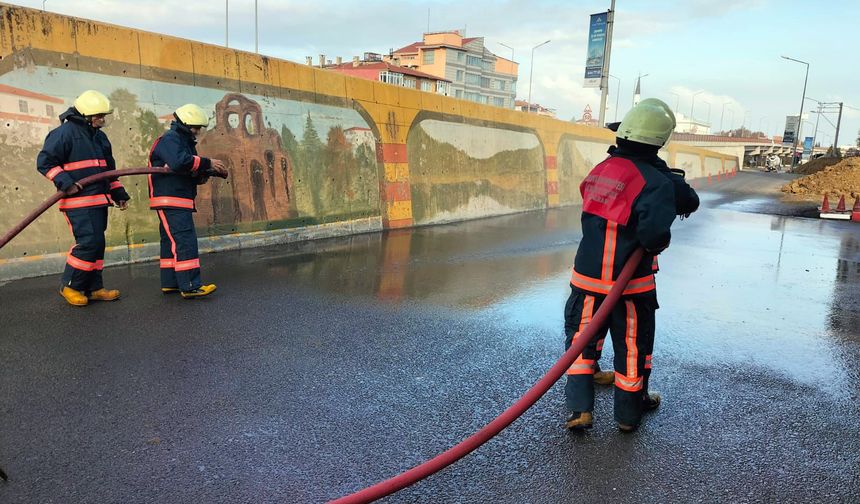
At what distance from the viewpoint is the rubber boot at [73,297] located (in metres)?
5.04

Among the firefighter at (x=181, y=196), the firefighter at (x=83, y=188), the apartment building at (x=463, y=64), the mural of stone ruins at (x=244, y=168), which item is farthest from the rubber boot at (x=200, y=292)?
the apartment building at (x=463, y=64)

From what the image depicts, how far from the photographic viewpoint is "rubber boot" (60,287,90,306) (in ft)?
16.5

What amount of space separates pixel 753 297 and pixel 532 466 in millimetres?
4916

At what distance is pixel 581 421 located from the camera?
3.16 m

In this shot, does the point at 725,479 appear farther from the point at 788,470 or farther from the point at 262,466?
the point at 262,466

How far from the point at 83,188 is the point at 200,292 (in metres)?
1.38

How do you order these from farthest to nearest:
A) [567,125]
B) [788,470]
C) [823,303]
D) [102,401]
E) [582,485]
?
[567,125] < [823,303] < [102,401] < [788,470] < [582,485]

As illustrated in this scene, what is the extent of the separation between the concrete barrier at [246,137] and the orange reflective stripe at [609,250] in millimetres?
5865

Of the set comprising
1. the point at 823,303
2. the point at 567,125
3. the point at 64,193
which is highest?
the point at 567,125

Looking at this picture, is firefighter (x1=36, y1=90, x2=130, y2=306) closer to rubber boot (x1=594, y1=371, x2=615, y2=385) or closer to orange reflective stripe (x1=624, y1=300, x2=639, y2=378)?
rubber boot (x1=594, y1=371, x2=615, y2=385)

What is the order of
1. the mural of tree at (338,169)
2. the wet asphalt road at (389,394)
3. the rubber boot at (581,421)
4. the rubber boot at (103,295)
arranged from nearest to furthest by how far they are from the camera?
the wet asphalt road at (389,394) < the rubber boot at (581,421) < the rubber boot at (103,295) < the mural of tree at (338,169)

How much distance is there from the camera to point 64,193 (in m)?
4.66

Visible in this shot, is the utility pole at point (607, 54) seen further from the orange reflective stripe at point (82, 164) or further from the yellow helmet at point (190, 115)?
the orange reflective stripe at point (82, 164)

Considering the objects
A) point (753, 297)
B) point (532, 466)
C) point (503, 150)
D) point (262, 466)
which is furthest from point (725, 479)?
point (503, 150)
